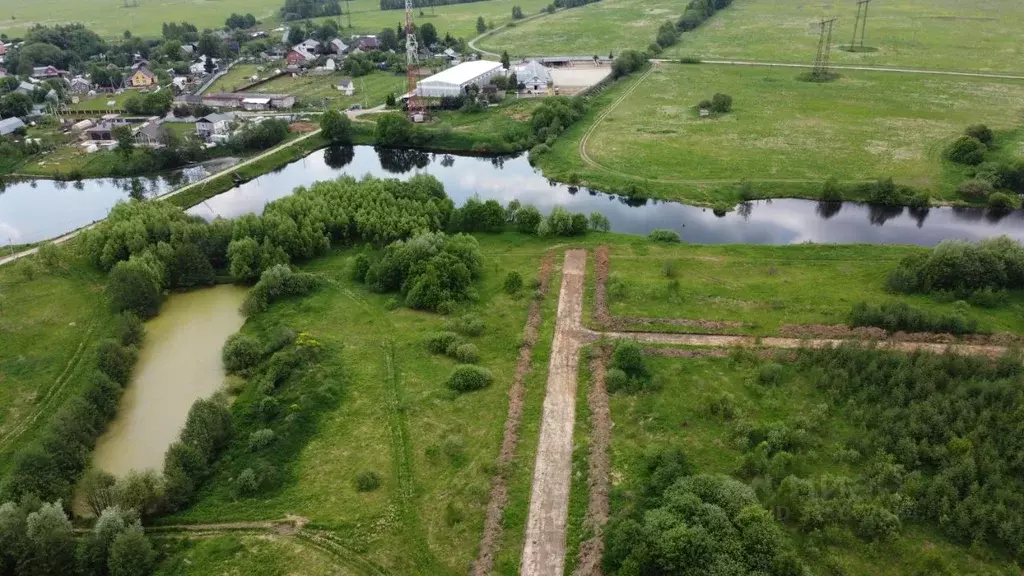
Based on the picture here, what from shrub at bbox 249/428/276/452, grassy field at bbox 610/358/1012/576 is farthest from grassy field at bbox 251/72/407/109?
grassy field at bbox 610/358/1012/576

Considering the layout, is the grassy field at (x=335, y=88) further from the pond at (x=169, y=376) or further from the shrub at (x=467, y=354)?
the shrub at (x=467, y=354)

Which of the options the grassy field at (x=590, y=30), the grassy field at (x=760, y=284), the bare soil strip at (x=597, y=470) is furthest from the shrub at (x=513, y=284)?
the grassy field at (x=590, y=30)

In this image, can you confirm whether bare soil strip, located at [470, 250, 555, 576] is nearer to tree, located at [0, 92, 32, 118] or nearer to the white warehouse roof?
the white warehouse roof

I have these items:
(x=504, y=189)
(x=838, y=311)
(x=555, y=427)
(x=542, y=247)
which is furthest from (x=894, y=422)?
(x=504, y=189)

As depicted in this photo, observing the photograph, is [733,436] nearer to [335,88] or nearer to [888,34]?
[335,88]

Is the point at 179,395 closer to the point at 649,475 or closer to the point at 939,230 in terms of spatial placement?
the point at 649,475

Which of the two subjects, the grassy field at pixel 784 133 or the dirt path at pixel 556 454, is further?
the grassy field at pixel 784 133

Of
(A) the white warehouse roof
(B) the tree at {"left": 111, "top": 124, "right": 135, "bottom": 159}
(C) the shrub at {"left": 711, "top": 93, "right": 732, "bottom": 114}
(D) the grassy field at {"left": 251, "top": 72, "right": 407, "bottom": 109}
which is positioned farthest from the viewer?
(D) the grassy field at {"left": 251, "top": 72, "right": 407, "bottom": 109}
